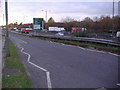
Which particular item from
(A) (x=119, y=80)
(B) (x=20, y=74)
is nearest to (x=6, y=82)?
(B) (x=20, y=74)

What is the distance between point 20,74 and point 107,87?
3.44m

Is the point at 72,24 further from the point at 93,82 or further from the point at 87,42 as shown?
the point at 93,82

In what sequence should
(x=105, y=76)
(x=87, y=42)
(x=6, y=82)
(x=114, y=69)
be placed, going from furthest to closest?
(x=87, y=42) → (x=114, y=69) → (x=105, y=76) → (x=6, y=82)

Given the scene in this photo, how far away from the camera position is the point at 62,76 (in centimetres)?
786

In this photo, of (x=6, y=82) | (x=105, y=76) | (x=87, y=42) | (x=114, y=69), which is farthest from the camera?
(x=87, y=42)

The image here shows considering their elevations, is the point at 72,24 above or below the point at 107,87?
above

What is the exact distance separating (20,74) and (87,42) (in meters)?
15.5

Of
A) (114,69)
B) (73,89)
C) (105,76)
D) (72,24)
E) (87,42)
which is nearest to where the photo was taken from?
(73,89)

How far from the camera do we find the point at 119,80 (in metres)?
7.18

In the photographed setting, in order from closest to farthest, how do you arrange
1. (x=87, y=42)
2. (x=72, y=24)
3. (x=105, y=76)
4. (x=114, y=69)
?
(x=105, y=76)
(x=114, y=69)
(x=87, y=42)
(x=72, y=24)

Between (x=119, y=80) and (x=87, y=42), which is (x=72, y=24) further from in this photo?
(x=119, y=80)

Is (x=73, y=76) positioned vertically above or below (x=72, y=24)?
below

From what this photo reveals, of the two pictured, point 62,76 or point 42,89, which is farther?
point 62,76

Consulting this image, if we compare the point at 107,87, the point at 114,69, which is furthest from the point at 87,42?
the point at 107,87
